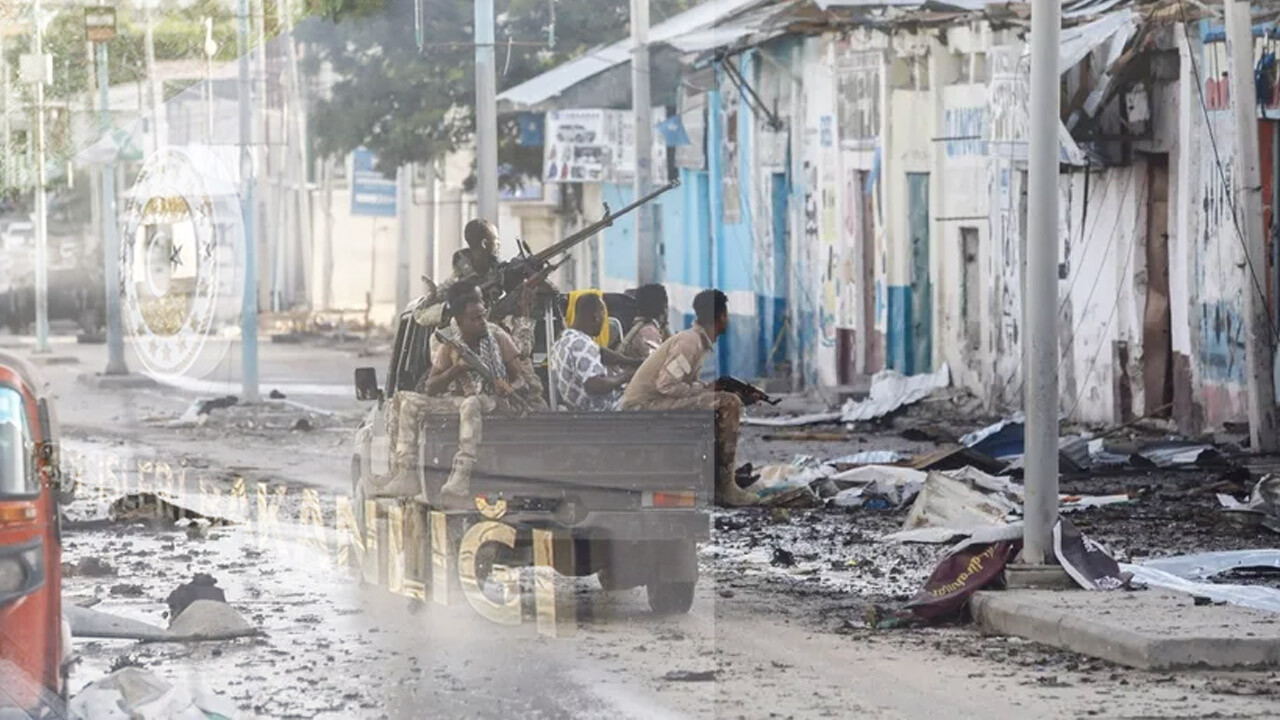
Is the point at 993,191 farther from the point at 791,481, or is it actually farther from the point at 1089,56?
the point at 791,481

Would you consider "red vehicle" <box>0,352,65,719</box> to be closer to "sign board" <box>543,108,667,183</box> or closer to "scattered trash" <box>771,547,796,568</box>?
"scattered trash" <box>771,547,796,568</box>

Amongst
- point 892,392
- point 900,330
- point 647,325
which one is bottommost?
point 892,392

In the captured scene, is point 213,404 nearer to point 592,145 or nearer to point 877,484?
point 592,145

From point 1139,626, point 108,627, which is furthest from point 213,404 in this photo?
point 1139,626

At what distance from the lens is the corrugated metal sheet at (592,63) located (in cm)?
3631

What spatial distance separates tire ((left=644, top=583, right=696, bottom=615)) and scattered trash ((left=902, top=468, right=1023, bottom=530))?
351 cm

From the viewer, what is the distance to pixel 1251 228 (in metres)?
19.8

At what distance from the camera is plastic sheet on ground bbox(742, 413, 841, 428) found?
2598 centimetres

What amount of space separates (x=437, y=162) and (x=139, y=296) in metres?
19.3

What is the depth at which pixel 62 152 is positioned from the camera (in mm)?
34312

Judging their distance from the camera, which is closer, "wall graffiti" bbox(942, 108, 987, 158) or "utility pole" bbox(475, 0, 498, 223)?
"utility pole" bbox(475, 0, 498, 223)

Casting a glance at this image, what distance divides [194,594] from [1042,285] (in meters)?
4.22

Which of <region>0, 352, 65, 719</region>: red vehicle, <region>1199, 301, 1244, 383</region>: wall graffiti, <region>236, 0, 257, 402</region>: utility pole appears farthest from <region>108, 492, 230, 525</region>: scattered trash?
<region>236, 0, 257, 402</region>: utility pole

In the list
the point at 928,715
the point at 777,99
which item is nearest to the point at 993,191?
the point at 777,99
